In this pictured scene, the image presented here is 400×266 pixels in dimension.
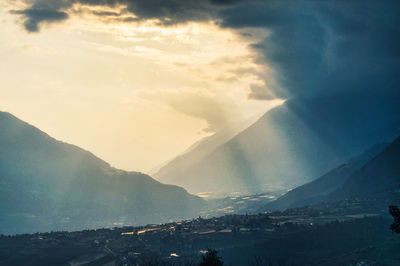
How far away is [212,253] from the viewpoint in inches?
5335

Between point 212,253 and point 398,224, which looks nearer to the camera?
point 398,224

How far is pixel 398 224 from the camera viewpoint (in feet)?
407

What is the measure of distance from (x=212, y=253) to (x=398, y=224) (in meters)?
55.0
